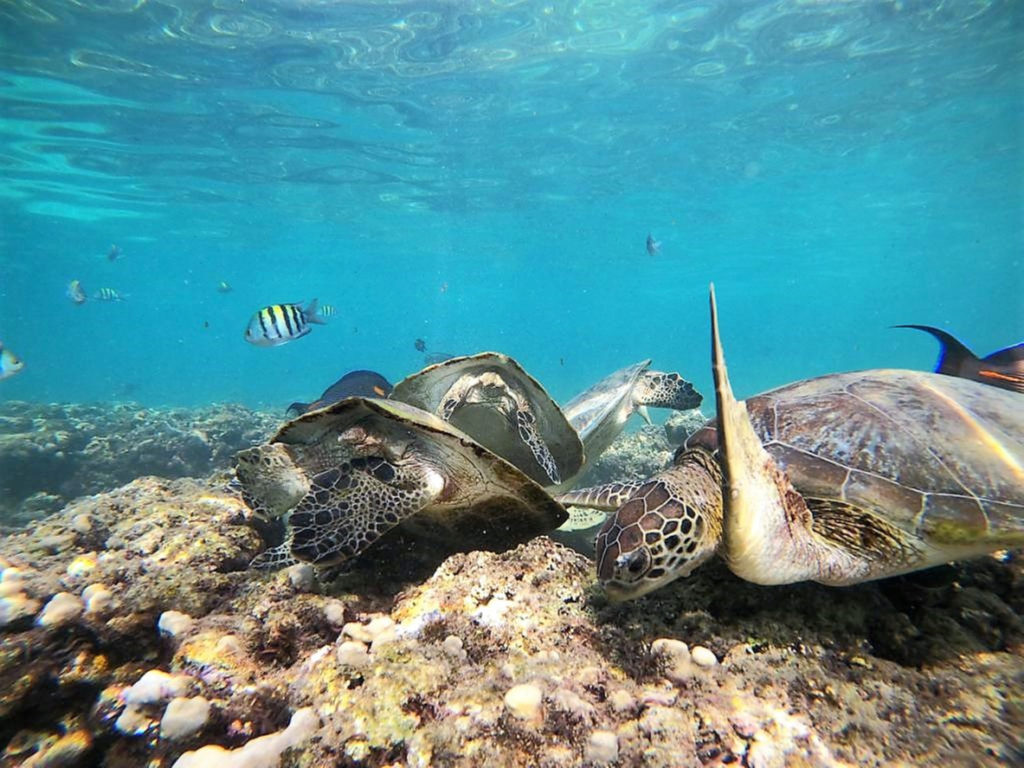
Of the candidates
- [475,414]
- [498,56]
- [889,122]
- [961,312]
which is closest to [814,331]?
[961,312]

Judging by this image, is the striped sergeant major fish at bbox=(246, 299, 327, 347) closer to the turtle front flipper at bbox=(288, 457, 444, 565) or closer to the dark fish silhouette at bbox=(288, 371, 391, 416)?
the dark fish silhouette at bbox=(288, 371, 391, 416)

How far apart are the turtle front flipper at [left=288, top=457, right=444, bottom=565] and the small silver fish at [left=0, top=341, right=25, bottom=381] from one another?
710 cm

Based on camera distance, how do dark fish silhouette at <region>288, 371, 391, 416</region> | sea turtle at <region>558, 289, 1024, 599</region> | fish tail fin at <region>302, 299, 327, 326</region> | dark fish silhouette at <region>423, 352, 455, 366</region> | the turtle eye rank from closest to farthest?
sea turtle at <region>558, 289, 1024, 599</region> → the turtle eye → dark fish silhouette at <region>288, 371, 391, 416</region> → fish tail fin at <region>302, 299, 327, 326</region> → dark fish silhouette at <region>423, 352, 455, 366</region>

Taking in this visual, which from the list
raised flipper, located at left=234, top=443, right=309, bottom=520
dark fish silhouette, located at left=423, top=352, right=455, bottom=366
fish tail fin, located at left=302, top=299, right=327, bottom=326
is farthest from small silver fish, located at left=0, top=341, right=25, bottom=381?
raised flipper, located at left=234, top=443, right=309, bottom=520

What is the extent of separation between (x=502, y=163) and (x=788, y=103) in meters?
11.6

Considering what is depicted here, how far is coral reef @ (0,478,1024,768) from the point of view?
4.44ft

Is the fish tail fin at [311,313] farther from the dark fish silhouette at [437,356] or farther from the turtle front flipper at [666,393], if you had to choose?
the turtle front flipper at [666,393]

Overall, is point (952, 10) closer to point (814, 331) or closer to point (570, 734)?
point (570, 734)

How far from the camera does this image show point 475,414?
141 inches

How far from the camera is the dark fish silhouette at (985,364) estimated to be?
3.65 metres

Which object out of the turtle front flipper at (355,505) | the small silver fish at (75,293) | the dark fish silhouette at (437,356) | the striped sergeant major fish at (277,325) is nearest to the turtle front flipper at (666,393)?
the turtle front flipper at (355,505)

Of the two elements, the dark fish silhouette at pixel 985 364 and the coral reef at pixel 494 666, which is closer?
the coral reef at pixel 494 666

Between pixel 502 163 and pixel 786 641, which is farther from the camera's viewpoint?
pixel 502 163

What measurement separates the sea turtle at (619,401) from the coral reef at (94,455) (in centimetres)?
753
